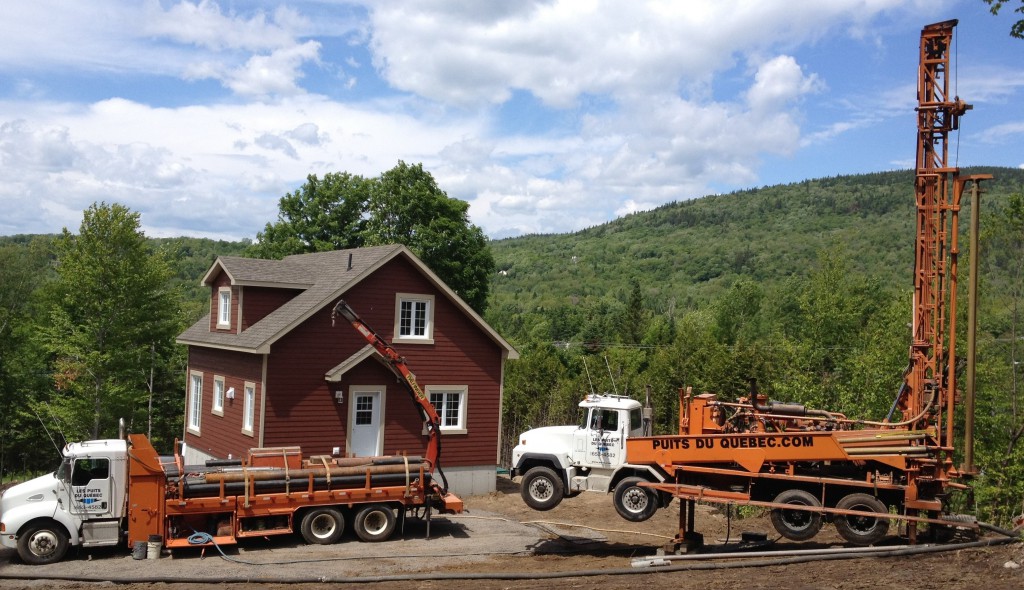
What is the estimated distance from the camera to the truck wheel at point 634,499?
1814cm

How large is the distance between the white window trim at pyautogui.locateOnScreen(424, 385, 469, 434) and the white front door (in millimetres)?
1858

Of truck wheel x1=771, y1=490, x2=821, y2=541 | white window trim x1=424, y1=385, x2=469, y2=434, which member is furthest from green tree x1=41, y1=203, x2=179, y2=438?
truck wheel x1=771, y1=490, x2=821, y2=541

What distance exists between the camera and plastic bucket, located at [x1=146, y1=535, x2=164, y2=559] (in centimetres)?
1825

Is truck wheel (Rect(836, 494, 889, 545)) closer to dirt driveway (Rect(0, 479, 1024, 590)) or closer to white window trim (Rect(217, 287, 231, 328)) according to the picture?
dirt driveway (Rect(0, 479, 1024, 590))

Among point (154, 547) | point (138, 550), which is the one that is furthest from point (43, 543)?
point (154, 547)

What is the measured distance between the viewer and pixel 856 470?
16844mm

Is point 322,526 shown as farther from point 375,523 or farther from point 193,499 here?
point 193,499

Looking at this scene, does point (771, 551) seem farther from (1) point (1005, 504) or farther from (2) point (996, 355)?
(2) point (996, 355)

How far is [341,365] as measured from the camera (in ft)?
85.3

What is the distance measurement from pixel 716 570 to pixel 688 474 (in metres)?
2.54

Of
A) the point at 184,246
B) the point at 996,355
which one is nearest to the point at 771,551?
the point at 996,355

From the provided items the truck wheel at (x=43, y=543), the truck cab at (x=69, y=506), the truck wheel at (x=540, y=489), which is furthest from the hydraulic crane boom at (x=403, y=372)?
the truck wheel at (x=43, y=543)

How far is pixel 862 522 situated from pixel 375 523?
415 inches

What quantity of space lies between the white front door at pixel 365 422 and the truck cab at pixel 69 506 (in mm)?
8698
